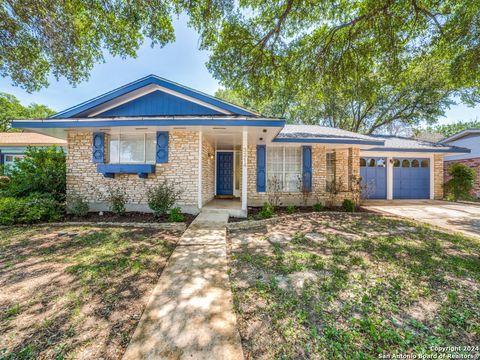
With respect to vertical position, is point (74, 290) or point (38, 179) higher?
point (38, 179)

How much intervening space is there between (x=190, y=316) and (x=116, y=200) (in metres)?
5.45

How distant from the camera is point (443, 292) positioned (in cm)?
275

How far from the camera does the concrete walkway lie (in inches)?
69.6

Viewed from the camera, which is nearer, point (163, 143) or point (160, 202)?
point (160, 202)

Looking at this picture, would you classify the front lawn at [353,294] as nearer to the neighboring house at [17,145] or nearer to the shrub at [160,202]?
the shrub at [160,202]

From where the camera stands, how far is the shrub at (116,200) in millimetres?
6375

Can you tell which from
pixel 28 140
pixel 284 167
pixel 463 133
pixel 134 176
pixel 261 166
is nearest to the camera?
pixel 134 176

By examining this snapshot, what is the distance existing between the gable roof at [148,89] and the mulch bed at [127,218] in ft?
11.5

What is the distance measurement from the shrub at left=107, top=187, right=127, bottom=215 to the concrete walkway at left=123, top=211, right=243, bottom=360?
3.77 meters

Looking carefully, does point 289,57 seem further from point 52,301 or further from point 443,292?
point 52,301

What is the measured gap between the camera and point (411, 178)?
11336 millimetres

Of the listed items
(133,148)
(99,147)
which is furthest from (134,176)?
(99,147)

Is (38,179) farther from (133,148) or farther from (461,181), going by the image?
(461,181)

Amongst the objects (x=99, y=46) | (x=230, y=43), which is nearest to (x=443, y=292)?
(x=230, y=43)
